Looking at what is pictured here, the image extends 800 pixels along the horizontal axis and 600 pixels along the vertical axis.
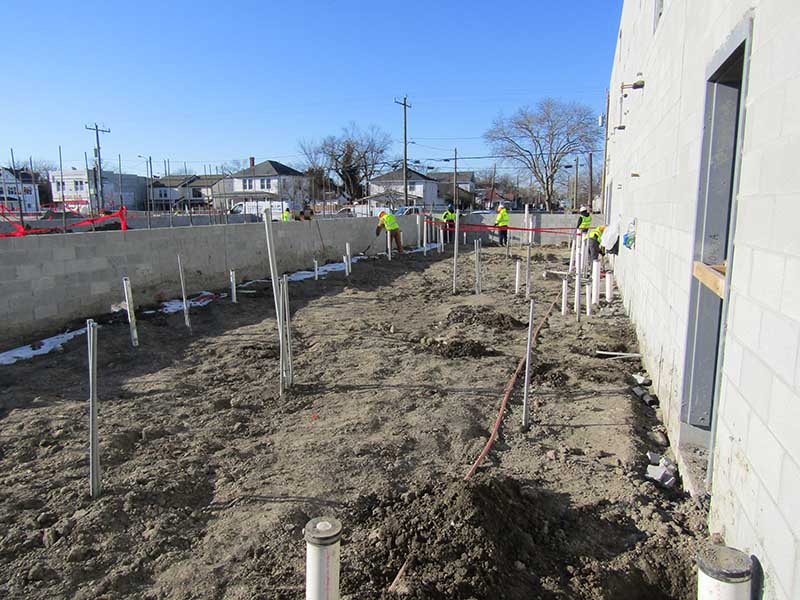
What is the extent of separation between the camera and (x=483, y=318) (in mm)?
9242

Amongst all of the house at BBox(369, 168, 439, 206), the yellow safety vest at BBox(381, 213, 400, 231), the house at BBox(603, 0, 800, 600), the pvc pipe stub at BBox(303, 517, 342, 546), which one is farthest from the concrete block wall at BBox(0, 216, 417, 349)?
the house at BBox(369, 168, 439, 206)

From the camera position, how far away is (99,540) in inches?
130

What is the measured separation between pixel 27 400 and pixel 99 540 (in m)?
3.12

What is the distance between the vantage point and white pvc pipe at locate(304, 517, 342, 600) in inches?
81.7

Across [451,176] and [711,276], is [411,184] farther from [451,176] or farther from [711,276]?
[711,276]

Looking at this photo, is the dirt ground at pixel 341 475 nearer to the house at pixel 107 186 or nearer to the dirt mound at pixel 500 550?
the dirt mound at pixel 500 550

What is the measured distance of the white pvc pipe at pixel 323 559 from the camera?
2.07 meters

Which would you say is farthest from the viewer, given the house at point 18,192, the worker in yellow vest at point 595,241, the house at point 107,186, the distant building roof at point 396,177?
the distant building roof at point 396,177

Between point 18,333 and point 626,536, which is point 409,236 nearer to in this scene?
point 18,333

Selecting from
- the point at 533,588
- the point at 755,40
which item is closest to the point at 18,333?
the point at 533,588

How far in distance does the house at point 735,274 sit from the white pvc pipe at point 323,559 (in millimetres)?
1629

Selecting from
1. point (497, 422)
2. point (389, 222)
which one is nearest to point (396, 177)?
point (389, 222)

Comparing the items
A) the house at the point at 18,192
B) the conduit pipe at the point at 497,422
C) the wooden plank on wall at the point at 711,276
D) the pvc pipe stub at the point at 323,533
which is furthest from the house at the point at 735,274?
the house at the point at 18,192

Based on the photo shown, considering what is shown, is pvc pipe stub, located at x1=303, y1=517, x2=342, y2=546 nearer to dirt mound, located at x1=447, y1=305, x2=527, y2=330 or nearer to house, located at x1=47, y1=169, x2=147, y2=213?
dirt mound, located at x1=447, y1=305, x2=527, y2=330
